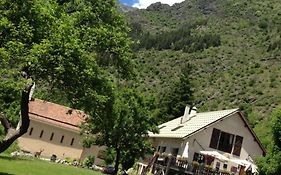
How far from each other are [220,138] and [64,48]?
32.7 metres

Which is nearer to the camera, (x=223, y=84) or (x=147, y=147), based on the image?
(x=147, y=147)

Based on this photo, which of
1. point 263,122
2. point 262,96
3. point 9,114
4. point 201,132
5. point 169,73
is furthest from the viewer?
point 169,73

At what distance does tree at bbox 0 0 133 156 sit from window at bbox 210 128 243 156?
26.3m

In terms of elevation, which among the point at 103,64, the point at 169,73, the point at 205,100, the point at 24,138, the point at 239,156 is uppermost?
the point at 169,73

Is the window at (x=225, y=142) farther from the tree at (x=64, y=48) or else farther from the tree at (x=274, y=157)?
the tree at (x=64, y=48)

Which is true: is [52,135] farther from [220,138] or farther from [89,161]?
[220,138]

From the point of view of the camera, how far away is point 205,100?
114 meters

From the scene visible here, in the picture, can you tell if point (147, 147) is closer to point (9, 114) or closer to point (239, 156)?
point (239, 156)

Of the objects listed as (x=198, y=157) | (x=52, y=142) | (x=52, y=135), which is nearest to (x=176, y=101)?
(x=52, y=135)

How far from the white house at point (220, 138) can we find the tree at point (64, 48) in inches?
957

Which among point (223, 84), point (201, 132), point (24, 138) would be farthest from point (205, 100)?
point (201, 132)

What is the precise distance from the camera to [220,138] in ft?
165

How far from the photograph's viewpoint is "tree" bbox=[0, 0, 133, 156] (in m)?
20.5

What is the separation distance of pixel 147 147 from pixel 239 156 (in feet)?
34.2
